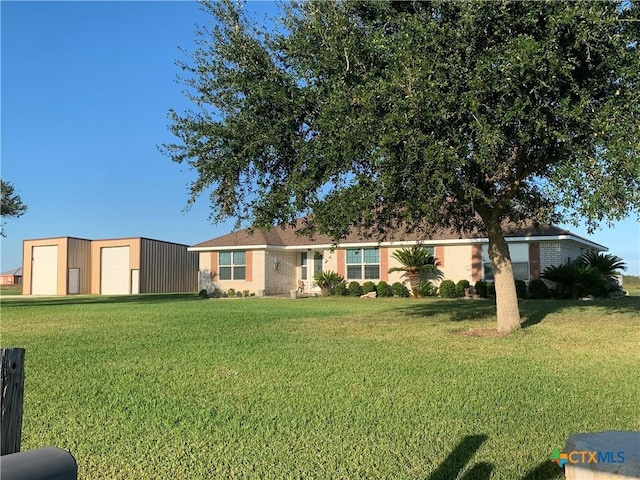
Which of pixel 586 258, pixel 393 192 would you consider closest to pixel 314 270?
pixel 586 258

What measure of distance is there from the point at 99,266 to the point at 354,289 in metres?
26.4

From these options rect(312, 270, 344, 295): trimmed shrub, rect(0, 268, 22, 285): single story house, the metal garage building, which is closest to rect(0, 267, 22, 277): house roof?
rect(0, 268, 22, 285): single story house

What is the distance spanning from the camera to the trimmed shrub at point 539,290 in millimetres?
23328

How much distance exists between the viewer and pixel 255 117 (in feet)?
34.1

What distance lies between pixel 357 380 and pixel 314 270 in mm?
24502

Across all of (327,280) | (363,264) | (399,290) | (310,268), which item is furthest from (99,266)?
(399,290)

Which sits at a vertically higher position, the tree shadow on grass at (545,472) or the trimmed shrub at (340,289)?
the trimmed shrub at (340,289)

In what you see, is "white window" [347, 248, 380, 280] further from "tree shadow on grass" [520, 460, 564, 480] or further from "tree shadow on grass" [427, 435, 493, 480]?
"tree shadow on grass" [520, 460, 564, 480]

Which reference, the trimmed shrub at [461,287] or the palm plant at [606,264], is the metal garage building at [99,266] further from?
the palm plant at [606,264]

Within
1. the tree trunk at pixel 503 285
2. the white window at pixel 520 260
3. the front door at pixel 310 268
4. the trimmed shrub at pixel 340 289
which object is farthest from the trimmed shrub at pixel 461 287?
the tree trunk at pixel 503 285

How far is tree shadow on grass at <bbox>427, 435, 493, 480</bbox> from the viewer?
392 cm

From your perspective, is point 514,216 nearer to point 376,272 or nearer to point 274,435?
point 274,435

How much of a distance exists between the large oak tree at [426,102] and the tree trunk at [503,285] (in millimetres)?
1673

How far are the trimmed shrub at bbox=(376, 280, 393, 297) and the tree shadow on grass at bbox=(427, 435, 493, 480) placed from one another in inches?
891
